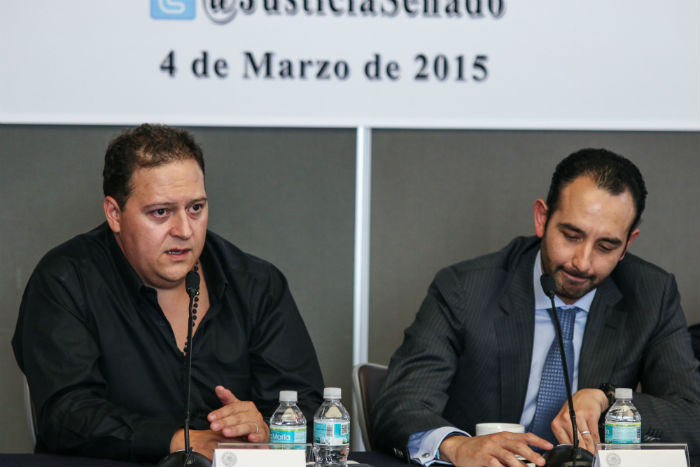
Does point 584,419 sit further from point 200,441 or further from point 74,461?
point 74,461

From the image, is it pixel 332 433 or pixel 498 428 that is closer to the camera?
pixel 332 433

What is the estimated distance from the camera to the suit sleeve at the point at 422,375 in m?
2.29

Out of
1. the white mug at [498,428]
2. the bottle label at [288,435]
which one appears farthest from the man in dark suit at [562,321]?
the bottle label at [288,435]

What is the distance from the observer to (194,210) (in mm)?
2502

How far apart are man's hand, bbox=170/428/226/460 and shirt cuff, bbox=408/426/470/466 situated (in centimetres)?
46

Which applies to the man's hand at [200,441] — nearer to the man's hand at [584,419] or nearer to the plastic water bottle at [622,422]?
the man's hand at [584,419]

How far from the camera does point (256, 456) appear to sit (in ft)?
5.65

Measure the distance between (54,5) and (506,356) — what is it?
214cm

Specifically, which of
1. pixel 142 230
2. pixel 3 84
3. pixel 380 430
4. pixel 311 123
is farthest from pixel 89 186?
pixel 380 430

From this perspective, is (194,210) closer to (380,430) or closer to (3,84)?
(380,430)

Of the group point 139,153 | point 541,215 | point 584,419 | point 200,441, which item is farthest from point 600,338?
point 139,153

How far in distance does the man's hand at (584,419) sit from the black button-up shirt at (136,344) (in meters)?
0.69

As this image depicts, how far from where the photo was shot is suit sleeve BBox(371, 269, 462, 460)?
7.52 feet

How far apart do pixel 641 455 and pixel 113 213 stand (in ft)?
5.01
